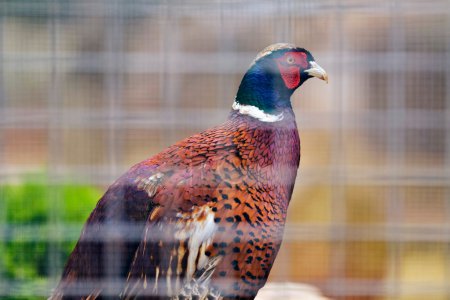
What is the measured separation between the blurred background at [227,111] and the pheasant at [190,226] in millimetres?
70

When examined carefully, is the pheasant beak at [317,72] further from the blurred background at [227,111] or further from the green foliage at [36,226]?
the green foliage at [36,226]

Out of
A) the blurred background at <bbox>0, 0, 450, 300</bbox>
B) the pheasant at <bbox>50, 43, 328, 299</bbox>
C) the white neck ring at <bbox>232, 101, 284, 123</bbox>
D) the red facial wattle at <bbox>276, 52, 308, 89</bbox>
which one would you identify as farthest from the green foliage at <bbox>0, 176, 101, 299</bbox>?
the red facial wattle at <bbox>276, 52, 308, 89</bbox>

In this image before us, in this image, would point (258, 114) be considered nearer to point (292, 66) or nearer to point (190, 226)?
point (292, 66)

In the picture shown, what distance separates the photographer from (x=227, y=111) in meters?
1.82

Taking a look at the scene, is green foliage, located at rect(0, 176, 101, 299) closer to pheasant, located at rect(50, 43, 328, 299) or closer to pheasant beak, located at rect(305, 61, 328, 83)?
pheasant, located at rect(50, 43, 328, 299)

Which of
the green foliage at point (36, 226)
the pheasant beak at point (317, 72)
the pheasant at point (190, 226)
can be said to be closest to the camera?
the pheasant at point (190, 226)

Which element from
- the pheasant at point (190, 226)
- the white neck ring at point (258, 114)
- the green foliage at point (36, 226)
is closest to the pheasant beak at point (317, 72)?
the pheasant at point (190, 226)

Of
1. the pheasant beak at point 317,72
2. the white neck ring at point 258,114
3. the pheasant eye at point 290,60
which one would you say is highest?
the pheasant eye at point 290,60

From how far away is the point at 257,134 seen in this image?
1.73 meters

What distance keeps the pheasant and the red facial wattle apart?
0.15ft

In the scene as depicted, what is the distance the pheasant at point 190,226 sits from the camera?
1646 mm

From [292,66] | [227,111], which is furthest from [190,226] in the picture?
[292,66]

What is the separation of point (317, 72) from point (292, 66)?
0.07 m

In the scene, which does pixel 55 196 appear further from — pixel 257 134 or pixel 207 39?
pixel 207 39
